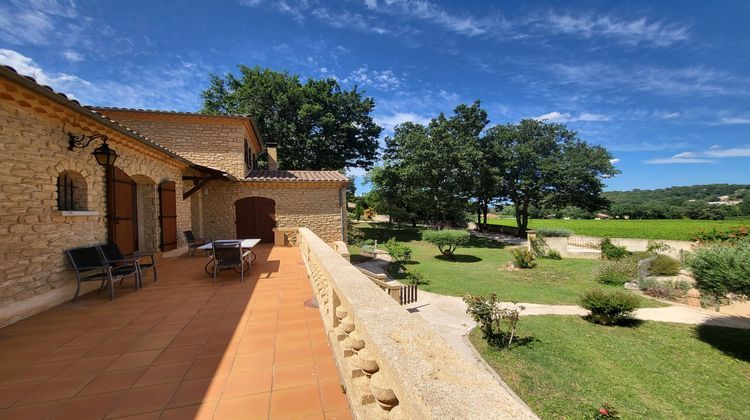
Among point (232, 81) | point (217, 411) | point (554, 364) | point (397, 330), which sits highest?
point (232, 81)

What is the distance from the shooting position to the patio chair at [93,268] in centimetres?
425

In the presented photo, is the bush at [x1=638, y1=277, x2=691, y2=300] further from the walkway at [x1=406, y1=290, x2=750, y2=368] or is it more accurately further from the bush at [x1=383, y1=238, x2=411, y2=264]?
the bush at [x1=383, y1=238, x2=411, y2=264]

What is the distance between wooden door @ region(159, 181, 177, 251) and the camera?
754cm

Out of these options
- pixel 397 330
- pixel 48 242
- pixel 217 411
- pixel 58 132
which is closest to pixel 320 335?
pixel 217 411

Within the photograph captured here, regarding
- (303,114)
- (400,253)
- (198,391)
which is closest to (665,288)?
(400,253)

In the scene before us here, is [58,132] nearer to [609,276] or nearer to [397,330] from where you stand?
[397,330]

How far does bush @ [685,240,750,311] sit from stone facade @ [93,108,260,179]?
14281 mm

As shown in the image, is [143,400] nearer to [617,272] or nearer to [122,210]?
[122,210]

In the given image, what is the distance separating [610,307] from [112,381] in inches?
412

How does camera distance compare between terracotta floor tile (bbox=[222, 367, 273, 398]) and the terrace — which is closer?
the terrace

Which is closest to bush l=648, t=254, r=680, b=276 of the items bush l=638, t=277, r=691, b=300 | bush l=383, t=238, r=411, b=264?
bush l=638, t=277, r=691, b=300

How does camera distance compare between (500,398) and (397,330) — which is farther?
(397,330)

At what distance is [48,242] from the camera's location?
13.2ft

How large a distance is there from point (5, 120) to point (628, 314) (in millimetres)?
13654
